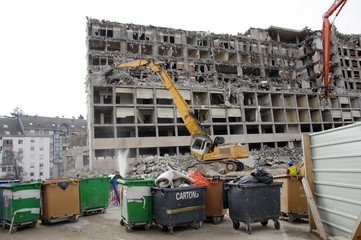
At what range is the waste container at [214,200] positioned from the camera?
677 cm

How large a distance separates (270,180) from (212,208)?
5.46 ft

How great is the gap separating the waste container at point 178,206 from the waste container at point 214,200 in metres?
0.47

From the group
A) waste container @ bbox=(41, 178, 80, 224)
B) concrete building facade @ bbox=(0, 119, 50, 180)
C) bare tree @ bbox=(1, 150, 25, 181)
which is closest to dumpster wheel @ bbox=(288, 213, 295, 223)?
waste container @ bbox=(41, 178, 80, 224)

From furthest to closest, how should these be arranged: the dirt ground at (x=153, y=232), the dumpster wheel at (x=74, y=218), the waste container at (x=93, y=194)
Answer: the waste container at (x=93, y=194) → the dumpster wheel at (x=74, y=218) → the dirt ground at (x=153, y=232)

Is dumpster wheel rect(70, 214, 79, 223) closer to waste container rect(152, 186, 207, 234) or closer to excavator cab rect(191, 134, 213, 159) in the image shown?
waste container rect(152, 186, 207, 234)

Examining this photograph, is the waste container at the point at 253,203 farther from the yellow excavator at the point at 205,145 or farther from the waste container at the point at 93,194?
the yellow excavator at the point at 205,145

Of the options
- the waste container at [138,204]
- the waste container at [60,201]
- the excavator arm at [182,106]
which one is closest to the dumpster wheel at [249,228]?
the waste container at [138,204]

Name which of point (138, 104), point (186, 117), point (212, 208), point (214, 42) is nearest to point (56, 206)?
point (212, 208)

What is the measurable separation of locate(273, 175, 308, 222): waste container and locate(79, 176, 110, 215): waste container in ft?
17.9

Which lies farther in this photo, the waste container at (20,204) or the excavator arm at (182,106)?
the excavator arm at (182,106)

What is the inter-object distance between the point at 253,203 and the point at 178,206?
1.69 m

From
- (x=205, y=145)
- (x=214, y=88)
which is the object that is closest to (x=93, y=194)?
(x=205, y=145)

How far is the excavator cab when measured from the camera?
60.9ft

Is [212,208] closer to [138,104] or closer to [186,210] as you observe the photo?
[186,210]
